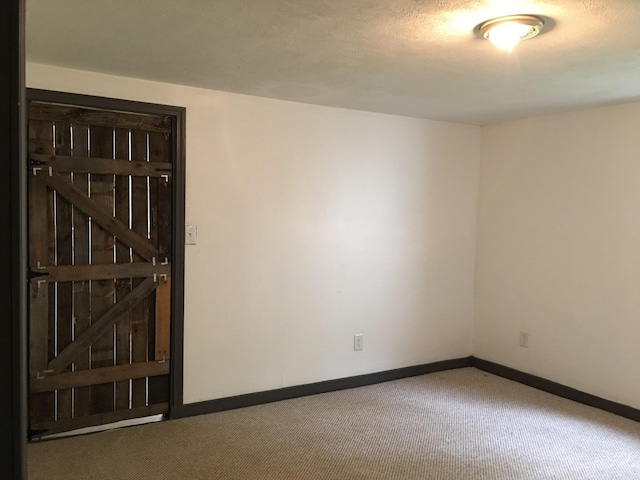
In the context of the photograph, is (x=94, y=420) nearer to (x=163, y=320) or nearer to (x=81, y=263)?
(x=163, y=320)

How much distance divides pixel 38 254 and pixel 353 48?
2.10 meters

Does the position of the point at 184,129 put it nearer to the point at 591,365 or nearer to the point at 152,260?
the point at 152,260

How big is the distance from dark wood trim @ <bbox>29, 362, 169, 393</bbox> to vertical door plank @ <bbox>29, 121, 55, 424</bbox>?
0.06 meters

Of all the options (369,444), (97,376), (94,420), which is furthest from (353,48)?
(94,420)

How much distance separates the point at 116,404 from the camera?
330 centimetres

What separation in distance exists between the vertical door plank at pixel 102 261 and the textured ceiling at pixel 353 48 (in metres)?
0.44

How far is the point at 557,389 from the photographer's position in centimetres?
405

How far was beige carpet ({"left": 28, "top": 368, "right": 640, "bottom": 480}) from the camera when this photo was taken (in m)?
2.77

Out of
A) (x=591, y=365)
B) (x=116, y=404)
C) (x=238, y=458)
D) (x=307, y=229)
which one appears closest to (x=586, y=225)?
(x=591, y=365)

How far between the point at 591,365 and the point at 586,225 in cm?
102

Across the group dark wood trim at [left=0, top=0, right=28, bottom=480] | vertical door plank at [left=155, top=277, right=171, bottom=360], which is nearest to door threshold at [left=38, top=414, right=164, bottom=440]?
vertical door plank at [left=155, top=277, right=171, bottom=360]

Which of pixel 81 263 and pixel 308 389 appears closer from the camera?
pixel 81 263

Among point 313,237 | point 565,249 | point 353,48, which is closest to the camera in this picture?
point 353,48

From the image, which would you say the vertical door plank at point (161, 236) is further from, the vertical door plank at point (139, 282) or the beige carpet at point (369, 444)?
the beige carpet at point (369, 444)
